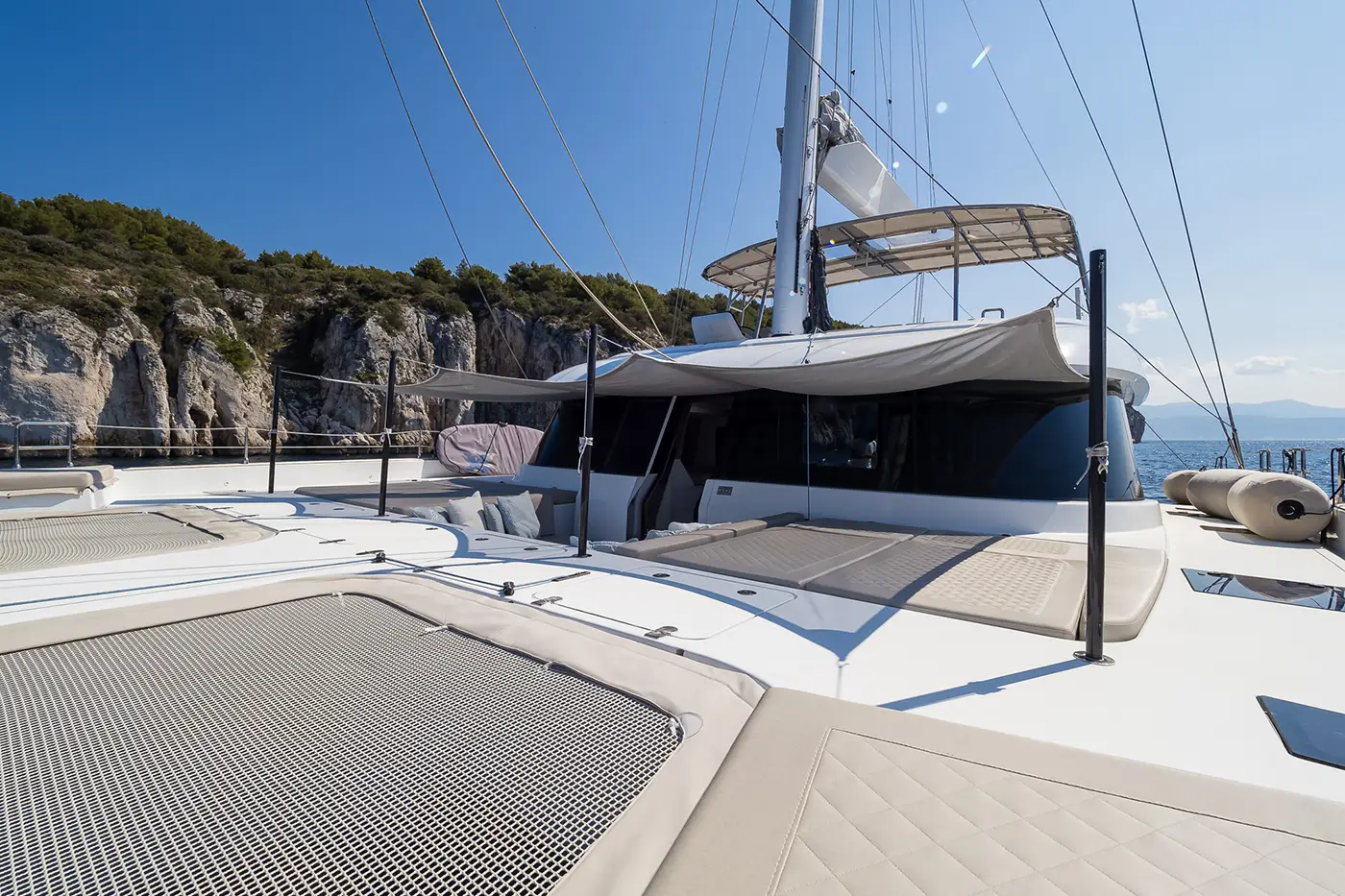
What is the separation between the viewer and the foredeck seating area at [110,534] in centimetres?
254

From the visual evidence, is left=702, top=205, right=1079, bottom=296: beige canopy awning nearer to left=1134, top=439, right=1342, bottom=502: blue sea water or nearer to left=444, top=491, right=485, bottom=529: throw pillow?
left=1134, top=439, right=1342, bottom=502: blue sea water

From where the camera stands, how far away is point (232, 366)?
25.1 meters

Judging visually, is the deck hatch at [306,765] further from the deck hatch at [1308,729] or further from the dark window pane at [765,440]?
the dark window pane at [765,440]

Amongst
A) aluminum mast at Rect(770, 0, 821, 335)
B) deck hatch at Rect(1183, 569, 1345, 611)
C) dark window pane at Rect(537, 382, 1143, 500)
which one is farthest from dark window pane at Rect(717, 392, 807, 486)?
A: deck hatch at Rect(1183, 569, 1345, 611)

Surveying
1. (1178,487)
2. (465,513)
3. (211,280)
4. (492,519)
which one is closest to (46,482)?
(465,513)

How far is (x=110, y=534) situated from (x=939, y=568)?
408 centimetres

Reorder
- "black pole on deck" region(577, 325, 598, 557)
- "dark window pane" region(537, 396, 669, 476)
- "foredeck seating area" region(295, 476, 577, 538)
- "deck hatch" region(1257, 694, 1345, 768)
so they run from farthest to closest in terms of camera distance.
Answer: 1. "dark window pane" region(537, 396, 669, 476)
2. "foredeck seating area" region(295, 476, 577, 538)
3. "black pole on deck" region(577, 325, 598, 557)
4. "deck hatch" region(1257, 694, 1345, 768)

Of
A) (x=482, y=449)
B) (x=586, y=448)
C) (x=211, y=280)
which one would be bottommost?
(x=482, y=449)

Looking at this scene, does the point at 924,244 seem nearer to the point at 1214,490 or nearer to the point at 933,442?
the point at 1214,490

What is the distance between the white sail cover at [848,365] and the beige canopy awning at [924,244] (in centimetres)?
239

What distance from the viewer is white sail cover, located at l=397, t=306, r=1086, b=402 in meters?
2.85

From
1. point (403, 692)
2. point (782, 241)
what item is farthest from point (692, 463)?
point (403, 692)

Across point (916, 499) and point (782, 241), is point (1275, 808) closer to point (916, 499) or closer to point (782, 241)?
point (916, 499)

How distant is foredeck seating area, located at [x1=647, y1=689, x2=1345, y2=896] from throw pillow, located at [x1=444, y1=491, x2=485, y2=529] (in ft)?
11.0
